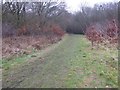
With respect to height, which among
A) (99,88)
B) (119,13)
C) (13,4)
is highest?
(13,4)

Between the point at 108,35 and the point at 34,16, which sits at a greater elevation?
the point at 34,16

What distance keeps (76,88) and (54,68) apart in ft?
8.83

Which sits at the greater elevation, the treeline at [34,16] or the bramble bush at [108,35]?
the treeline at [34,16]

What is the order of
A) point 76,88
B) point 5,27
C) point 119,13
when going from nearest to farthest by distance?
point 76,88 → point 119,13 → point 5,27

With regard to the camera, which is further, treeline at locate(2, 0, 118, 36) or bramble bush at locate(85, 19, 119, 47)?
treeline at locate(2, 0, 118, 36)

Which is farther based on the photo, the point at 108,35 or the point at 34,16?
the point at 34,16

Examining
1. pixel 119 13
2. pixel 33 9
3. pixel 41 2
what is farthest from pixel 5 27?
pixel 119 13

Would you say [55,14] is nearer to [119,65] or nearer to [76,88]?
[119,65]

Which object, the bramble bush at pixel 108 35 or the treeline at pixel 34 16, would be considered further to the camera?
the treeline at pixel 34 16

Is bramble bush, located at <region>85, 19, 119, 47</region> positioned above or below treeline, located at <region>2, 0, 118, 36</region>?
below

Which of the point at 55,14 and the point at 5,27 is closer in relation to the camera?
the point at 5,27

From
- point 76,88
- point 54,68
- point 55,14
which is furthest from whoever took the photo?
point 55,14

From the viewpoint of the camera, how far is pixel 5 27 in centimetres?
2517

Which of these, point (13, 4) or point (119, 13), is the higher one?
point (13, 4)
